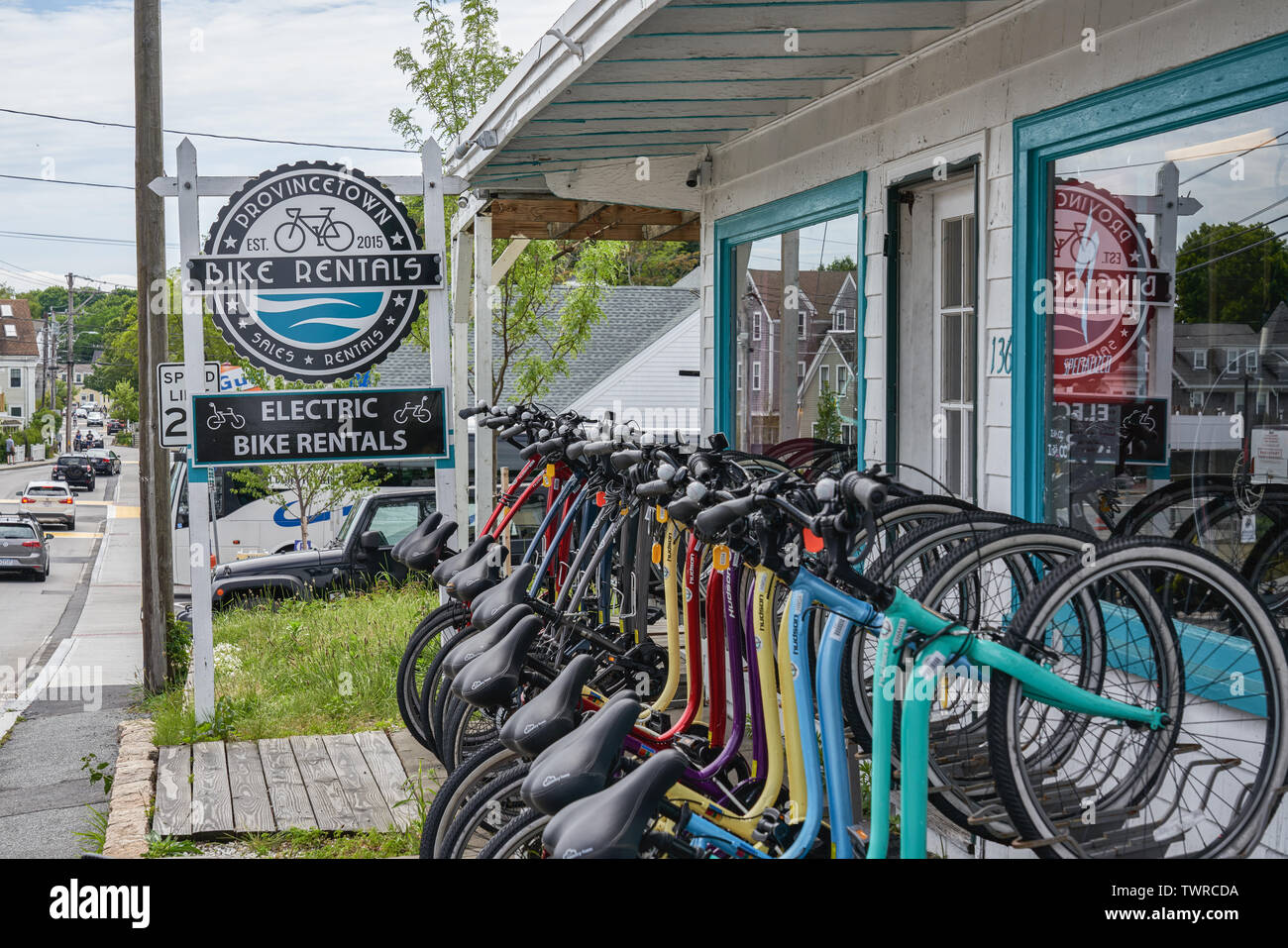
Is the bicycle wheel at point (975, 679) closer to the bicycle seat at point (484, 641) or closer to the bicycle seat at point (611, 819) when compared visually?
the bicycle seat at point (611, 819)

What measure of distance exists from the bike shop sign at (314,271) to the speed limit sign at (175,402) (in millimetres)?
394

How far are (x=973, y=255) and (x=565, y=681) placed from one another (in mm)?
2735

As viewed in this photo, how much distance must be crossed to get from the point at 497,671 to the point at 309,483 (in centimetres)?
1732

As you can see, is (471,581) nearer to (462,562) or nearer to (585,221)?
(462,562)

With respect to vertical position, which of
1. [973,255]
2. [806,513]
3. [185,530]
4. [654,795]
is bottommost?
[185,530]

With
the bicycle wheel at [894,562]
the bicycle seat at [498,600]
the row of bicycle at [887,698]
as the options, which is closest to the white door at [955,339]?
the row of bicycle at [887,698]

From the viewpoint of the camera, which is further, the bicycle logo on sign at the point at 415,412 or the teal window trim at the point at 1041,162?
the bicycle logo on sign at the point at 415,412

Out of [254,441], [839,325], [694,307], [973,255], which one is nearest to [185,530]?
[694,307]

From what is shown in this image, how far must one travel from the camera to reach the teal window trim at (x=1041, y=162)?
136 inches

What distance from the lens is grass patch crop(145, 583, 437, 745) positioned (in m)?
6.42

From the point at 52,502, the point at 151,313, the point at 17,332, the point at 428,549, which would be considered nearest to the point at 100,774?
the point at 428,549

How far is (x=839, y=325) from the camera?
610 centimetres

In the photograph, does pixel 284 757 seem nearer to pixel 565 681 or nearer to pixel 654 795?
pixel 565 681

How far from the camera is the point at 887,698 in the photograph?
261cm
